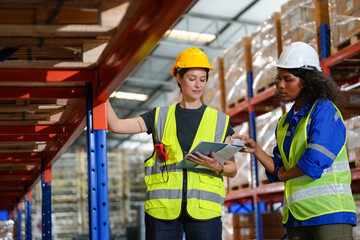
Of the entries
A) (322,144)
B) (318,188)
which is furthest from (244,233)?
(322,144)

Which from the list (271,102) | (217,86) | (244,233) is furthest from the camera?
(217,86)

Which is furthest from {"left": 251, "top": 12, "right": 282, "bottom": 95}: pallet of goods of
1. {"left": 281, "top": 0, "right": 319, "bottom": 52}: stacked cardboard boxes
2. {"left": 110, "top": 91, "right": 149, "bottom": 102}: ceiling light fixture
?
{"left": 110, "top": 91, "right": 149, "bottom": 102}: ceiling light fixture

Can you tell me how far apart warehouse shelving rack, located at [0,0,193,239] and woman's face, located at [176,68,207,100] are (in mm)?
431

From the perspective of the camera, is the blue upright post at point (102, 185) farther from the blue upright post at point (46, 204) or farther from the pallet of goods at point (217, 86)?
the pallet of goods at point (217, 86)

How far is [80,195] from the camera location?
20.6 meters

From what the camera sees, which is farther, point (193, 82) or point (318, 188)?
point (193, 82)

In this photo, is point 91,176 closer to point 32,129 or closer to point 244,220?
point 32,129

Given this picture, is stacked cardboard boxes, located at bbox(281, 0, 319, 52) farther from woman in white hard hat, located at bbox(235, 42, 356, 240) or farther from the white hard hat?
→ woman in white hard hat, located at bbox(235, 42, 356, 240)

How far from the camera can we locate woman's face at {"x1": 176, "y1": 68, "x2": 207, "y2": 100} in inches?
129

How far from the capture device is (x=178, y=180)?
316 centimetres

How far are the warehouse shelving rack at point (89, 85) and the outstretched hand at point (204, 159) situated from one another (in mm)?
570

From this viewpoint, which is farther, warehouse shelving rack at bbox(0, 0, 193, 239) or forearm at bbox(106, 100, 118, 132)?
forearm at bbox(106, 100, 118, 132)

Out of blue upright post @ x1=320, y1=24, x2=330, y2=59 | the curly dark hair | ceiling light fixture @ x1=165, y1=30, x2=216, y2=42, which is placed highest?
ceiling light fixture @ x1=165, y1=30, x2=216, y2=42

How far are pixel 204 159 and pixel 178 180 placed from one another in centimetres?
20
